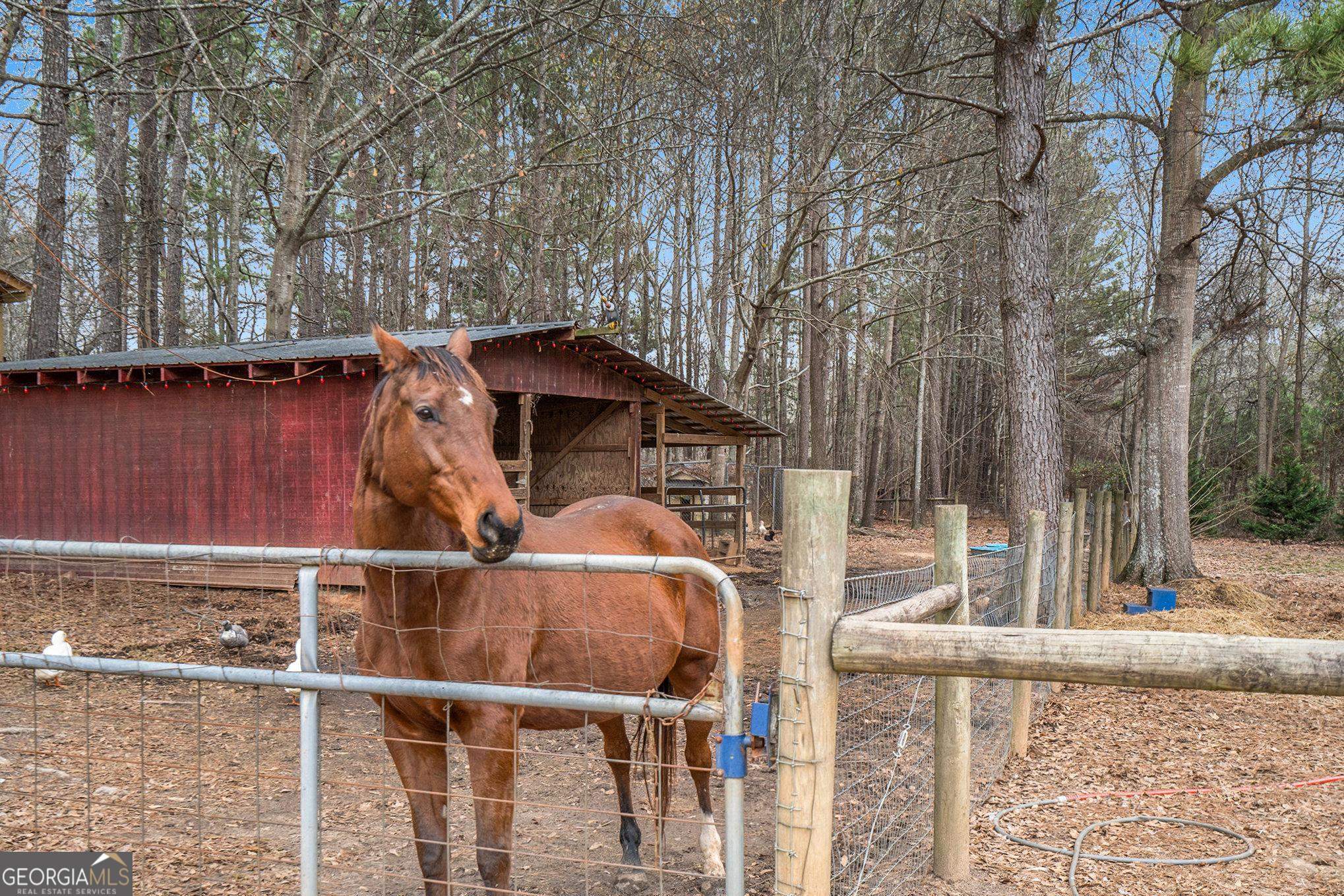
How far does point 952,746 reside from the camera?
364 cm

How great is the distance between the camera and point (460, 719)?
8.23ft

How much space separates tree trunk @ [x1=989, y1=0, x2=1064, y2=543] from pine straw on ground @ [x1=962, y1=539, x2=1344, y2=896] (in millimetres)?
1664

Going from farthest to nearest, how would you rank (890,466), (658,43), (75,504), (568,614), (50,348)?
(890,466) → (50,348) → (75,504) → (658,43) → (568,614)

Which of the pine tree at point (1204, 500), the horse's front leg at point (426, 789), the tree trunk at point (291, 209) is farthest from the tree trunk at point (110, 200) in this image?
the pine tree at point (1204, 500)

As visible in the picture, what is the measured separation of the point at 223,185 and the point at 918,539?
790 inches

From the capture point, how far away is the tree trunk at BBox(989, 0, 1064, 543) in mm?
7848

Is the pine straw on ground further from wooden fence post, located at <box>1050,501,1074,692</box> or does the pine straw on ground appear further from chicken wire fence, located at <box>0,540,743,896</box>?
chicken wire fence, located at <box>0,540,743,896</box>

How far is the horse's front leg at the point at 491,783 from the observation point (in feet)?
8.03

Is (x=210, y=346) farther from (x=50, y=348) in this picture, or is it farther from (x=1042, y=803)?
(x=1042, y=803)

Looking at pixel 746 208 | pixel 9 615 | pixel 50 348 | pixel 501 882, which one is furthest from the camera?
pixel 746 208

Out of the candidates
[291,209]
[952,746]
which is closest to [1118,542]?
[952,746]

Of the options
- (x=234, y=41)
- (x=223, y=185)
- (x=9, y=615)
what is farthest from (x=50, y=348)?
(x=223, y=185)

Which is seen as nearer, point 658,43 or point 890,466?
point 658,43

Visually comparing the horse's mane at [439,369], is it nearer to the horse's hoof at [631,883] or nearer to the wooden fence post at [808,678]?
the wooden fence post at [808,678]
